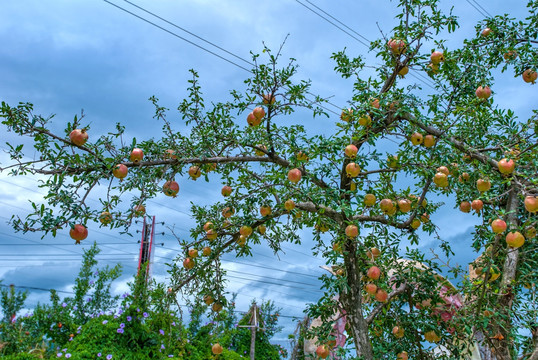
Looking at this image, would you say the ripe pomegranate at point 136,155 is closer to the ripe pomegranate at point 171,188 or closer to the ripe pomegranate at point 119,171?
the ripe pomegranate at point 119,171

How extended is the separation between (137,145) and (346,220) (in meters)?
2.03

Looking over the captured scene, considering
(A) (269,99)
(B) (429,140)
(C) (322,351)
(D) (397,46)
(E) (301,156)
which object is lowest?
(C) (322,351)

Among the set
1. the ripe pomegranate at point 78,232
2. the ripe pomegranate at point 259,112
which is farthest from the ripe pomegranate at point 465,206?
the ripe pomegranate at point 78,232

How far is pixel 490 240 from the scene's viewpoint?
4438 millimetres

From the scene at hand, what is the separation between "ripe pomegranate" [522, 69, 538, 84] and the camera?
5.48m

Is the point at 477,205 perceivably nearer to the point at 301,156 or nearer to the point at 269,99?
the point at 301,156

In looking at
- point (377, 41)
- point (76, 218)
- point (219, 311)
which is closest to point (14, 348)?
point (219, 311)

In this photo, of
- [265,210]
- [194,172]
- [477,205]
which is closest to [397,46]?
[477,205]

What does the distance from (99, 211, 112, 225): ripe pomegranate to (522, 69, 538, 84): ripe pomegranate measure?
523cm

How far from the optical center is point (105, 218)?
11.2 ft

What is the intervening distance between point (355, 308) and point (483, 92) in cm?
285

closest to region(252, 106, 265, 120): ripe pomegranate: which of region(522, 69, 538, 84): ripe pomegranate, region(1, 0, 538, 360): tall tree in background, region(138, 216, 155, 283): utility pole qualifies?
region(1, 0, 538, 360): tall tree in background

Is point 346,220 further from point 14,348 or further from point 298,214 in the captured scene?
point 14,348

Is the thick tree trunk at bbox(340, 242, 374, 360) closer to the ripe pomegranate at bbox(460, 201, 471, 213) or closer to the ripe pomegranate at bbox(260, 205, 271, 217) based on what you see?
the ripe pomegranate at bbox(260, 205, 271, 217)
